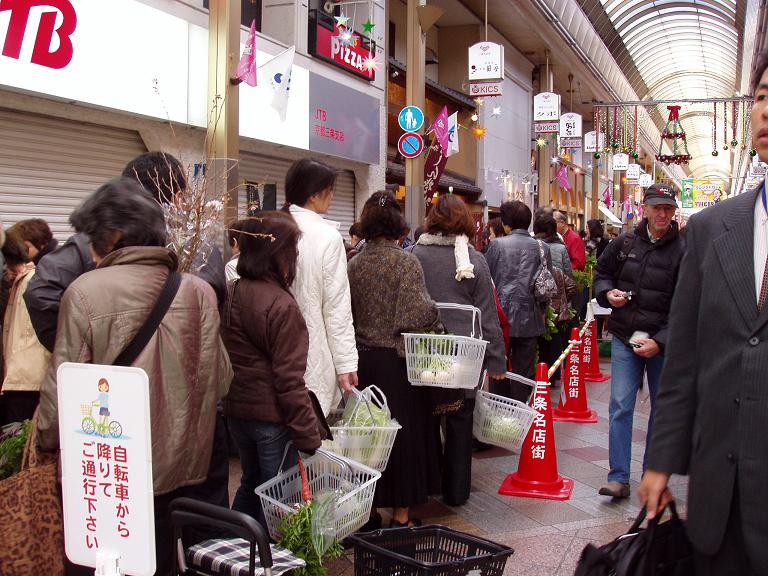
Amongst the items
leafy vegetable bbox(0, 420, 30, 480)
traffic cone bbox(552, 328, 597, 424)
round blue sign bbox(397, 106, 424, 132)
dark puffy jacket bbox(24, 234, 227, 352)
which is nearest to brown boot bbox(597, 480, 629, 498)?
traffic cone bbox(552, 328, 597, 424)

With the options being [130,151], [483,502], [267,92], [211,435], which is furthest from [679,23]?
[211,435]

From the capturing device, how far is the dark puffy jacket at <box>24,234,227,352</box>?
136 inches

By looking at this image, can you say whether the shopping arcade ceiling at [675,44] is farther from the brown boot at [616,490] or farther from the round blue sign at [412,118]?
the brown boot at [616,490]

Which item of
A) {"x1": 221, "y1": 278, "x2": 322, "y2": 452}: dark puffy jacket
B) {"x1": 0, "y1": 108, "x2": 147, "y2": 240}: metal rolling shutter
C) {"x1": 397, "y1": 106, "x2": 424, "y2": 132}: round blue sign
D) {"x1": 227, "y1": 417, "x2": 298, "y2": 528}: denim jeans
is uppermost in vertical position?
{"x1": 397, "y1": 106, "x2": 424, "y2": 132}: round blue sign

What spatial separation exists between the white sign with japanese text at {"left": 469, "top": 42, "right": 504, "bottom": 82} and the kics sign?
3.02m

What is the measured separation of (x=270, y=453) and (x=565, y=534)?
220 centimetres

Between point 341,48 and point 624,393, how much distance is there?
8.89m

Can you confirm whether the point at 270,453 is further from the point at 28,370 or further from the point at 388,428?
the point at 28,370

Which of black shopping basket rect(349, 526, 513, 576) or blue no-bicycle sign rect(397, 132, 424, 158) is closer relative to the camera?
black shopping basket rect(349, 526, 513, 576)

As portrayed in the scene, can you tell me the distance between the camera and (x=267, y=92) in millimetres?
10523

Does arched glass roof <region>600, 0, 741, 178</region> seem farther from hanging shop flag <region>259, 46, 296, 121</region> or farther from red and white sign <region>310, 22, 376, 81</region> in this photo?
hanging shop flag <region>259, 46, 296, 121</region>

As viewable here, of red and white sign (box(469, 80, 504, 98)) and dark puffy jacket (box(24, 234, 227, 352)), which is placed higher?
red and white sign (box(469, 80, 504, 98))

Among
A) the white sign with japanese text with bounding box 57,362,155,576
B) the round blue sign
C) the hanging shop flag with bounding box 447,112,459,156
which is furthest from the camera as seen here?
the hanging shop flag with bounding box 447,112,459,156

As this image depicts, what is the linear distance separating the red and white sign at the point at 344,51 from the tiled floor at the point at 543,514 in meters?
Answer: 7.59
